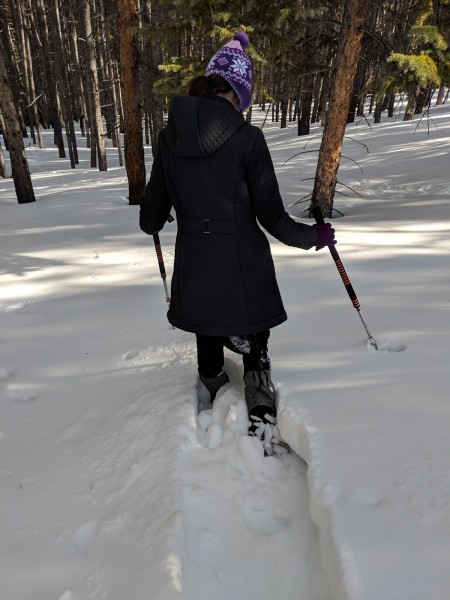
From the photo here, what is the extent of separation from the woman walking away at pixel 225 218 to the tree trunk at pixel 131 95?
24.4ft

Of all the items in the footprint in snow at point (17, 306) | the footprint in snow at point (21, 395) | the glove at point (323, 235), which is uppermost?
the glove at point (323, 235)

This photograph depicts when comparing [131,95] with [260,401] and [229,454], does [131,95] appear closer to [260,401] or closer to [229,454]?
[260,401]

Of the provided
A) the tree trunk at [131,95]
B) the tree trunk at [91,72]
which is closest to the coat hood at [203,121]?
the tree trunk at [131,95]

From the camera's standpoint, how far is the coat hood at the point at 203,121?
1946 mm

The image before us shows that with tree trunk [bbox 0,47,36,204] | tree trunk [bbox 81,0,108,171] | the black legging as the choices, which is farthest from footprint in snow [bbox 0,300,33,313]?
tree trunk [bbox 81,0,108,171]

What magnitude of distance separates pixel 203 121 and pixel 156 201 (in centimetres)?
63

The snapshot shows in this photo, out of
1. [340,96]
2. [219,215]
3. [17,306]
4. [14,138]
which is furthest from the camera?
[14,138]

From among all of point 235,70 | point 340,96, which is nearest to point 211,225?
point 235,70

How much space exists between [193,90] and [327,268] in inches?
123

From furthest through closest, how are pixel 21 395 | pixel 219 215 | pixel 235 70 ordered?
pixel 21 395
pixel 219 215
pixel 235 70

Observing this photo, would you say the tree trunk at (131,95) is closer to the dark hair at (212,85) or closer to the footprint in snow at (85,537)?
the dark hair at (212,85)

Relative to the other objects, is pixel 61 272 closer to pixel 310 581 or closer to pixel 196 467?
pixel 196 467

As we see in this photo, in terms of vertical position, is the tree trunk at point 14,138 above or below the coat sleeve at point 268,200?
below

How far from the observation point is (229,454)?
7.80 feet
